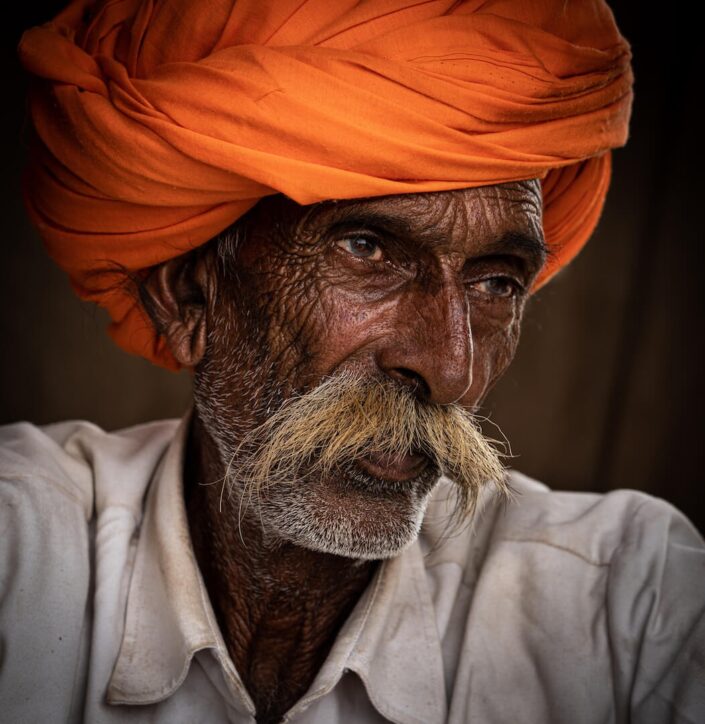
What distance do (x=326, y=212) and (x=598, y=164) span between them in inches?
33.5

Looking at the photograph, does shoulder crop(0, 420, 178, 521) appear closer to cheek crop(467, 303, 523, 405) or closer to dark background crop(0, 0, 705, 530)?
cheek crop(467, 303, 523, 405)

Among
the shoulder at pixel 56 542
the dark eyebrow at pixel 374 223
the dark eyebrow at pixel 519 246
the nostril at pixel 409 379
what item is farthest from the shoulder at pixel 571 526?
the shoulder at pixel 56 542

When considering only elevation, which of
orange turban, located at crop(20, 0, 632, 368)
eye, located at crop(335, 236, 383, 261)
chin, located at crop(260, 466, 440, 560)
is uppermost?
orange turban, located at crop(20, 0, 632, 368)

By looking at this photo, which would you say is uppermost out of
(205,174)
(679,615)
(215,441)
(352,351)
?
(205,174)

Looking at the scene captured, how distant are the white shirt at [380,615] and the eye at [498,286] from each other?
0.67 m

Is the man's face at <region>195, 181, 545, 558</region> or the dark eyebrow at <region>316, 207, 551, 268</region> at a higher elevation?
the dark eyebrow at <region>316, 207, 551, 268</region>

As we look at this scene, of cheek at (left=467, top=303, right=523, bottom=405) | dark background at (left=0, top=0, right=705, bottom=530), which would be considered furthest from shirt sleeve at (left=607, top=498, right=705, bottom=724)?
dark background at (left=0, top=0, right=705, bottom=530)

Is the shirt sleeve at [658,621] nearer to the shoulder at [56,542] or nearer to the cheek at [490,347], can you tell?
the cheek at [490,347]

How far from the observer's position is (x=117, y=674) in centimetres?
179

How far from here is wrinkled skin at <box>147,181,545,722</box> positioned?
174 cm

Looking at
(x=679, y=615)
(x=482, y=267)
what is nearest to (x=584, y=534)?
(x=679, y=615)

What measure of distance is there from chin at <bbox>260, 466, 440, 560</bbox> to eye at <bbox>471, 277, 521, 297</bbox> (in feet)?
1.52

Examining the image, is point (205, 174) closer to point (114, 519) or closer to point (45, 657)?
point (114, 519)

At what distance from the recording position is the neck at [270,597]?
6.63ft
